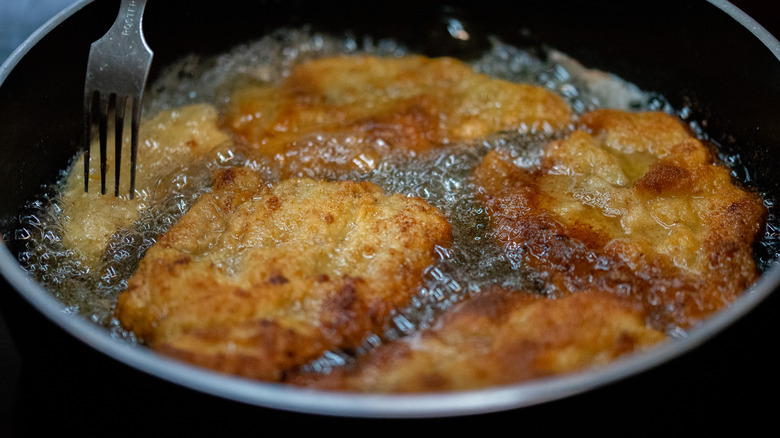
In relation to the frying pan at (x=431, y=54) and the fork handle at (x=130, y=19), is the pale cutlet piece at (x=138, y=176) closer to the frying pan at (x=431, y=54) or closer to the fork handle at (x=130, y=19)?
the frying pan at (x=431, y=54)

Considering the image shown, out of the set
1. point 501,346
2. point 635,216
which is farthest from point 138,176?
point 635,216

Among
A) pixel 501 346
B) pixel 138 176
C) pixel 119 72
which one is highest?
pixel 119 72

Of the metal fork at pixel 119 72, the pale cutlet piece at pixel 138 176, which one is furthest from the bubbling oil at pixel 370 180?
the metal fork at pixel 119 72

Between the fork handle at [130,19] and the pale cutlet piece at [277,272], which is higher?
the fork handle at [130,19]

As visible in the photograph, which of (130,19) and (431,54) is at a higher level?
(130,19)

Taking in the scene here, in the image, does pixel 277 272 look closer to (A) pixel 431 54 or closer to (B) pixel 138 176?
(B) pixel 138 176

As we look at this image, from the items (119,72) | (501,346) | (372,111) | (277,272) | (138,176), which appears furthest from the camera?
(372,111)

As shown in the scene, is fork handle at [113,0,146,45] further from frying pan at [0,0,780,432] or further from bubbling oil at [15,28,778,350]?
bubbling oil at [15,28,778,350]
